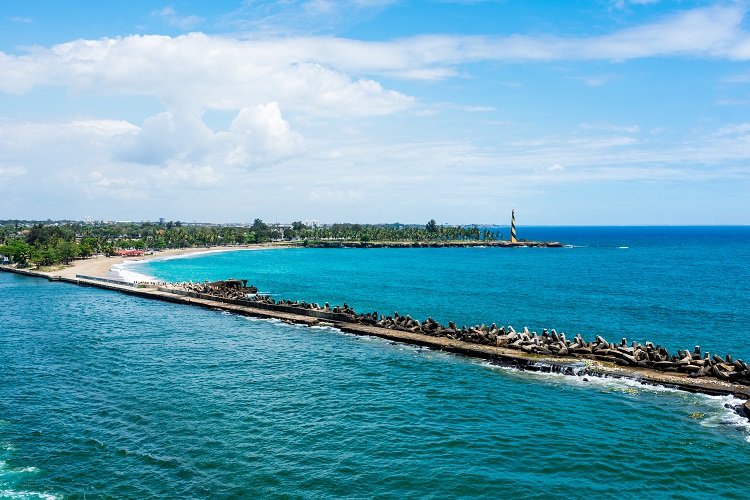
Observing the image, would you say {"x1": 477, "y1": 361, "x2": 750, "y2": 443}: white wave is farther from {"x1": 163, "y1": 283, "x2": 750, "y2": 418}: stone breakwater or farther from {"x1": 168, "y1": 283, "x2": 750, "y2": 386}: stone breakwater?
{"x1": 168, "y1": 283, "x2": 750, "y2": 386}: stone breakwater

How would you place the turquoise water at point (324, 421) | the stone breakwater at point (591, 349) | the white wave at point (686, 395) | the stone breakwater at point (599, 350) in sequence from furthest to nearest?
the stone breakwater at point (599, 350)
the stone breakwater at point (591, 349)
the white wave at point (686, 395)
the turquoise water at point (324, 421)

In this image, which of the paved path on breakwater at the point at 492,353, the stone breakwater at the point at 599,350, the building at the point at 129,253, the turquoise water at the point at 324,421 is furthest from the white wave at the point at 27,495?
the building at the point at 129,253

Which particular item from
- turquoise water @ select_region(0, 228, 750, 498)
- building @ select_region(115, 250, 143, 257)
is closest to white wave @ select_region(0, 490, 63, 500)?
turquoise water @ select_region(0, 228, 750, 498)

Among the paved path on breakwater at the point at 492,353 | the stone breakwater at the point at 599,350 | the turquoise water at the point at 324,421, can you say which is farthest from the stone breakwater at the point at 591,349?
the turquoise water at the point at 324,421

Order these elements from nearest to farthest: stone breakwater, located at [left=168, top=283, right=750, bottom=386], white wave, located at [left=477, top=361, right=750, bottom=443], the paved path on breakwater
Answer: white wave, located at [left=477, top=361, right=750, bottom=443]
the paved path on breakwater
stone breakwater, located at [left=168, top=283, right=750, bottom=386]

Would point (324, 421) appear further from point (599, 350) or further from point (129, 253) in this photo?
point (129, 253)

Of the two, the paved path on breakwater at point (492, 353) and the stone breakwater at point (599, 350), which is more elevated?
the stone breakwater at point (599, 350)

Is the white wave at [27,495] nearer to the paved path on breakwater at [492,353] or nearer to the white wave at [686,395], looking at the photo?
the white wave at [686,395]

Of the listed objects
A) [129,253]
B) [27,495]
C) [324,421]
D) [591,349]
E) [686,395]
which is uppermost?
[129,253]

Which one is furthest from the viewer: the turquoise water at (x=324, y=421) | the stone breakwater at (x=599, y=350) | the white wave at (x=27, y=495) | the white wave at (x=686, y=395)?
the stone breakwater at (x=599, y=350)

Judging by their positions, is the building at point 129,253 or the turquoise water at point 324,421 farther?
the building at point 129,253

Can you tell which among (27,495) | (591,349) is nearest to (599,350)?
(591,349)

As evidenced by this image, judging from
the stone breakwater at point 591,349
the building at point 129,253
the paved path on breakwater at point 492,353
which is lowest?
the paved path on breakwater at point 492,353
